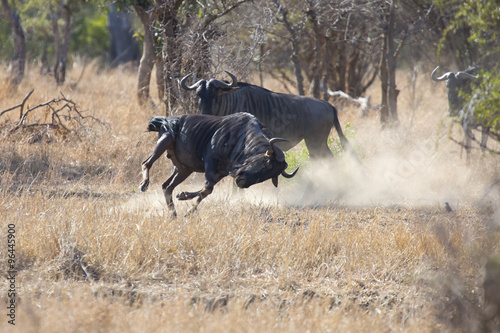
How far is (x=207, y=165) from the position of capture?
622 centimetres

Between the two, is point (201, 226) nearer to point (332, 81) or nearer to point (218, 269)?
point (218, 269)

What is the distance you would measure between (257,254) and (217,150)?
1.28 metres

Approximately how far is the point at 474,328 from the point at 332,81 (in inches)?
445

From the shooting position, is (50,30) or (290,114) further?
(50,30)

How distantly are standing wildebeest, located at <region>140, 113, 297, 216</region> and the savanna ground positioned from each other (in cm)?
38

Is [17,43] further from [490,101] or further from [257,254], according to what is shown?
[490,101]

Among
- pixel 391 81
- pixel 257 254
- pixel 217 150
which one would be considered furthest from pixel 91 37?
pixel 257 254

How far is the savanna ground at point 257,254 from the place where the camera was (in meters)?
4.30

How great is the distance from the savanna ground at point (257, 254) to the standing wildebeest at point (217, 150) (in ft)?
1.25

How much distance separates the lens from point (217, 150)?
20.5 ft

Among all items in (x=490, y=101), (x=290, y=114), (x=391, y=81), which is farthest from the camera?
(x=391, y=81)

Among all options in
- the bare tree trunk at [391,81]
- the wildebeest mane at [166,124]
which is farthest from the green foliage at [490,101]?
the bare tree trunk at [391,81]

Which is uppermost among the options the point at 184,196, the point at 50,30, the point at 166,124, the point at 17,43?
the point at 50,30

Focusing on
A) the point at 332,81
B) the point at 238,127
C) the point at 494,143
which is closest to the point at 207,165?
the point at 238,127
